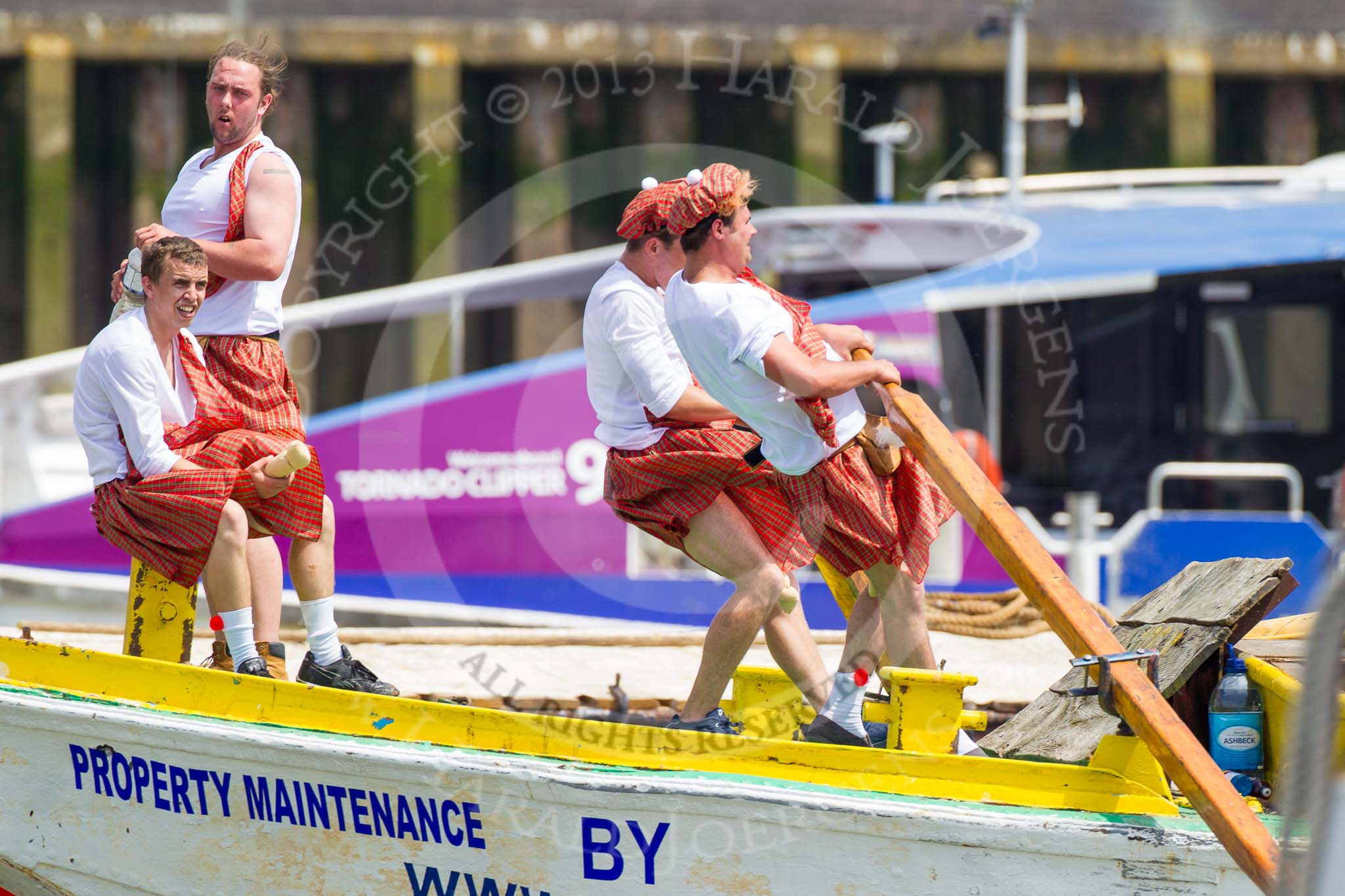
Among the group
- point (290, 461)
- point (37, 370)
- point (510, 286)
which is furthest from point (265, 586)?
point (510, 286)

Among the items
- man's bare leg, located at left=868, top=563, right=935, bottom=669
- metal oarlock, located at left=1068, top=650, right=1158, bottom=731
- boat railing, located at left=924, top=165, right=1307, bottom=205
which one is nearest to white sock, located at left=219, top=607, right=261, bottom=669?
man's bare leg, located at left=868, top=563, right=935, bottom=669

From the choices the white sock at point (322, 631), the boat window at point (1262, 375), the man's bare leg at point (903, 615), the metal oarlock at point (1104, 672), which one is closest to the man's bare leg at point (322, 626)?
the white sock at point (322, 631)

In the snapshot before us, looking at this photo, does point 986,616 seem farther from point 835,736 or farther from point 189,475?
point 189,475

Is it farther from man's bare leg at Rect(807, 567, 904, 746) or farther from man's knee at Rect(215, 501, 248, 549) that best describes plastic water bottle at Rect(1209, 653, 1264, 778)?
man's knee at Rect(215, 501, 248, 549)

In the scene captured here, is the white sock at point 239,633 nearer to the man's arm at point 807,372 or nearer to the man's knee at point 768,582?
the man's knee at point 768,582

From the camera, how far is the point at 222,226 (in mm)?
4000

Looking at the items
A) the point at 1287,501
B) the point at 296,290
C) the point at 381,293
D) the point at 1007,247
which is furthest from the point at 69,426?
the point at 1287,501

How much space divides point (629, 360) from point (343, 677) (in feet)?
3.76

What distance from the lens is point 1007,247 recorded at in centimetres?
905

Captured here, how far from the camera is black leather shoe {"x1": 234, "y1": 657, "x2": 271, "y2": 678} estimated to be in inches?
156

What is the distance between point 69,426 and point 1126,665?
7348mm

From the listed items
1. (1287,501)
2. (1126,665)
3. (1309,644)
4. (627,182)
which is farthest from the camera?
(627,182)

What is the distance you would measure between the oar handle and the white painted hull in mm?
658

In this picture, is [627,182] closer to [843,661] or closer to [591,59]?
[591,59]
